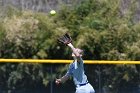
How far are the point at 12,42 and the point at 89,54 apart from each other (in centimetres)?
178

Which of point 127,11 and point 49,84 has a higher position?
point 127,11

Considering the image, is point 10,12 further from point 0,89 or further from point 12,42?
point 0,89

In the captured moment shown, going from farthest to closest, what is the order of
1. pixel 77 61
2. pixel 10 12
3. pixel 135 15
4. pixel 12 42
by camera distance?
pixel 135 15 → pixel 10 12 → pixel 12 42 → pixel 77 61

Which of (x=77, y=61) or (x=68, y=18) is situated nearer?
(x=77, y=61)

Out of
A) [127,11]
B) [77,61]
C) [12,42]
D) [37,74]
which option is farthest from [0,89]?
[127,11]

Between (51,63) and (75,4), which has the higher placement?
(75,4)

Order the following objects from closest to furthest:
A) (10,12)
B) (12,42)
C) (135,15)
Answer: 1. (12,42)
2. (10,12)
3. (135,15)

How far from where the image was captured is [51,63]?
38.9 feet

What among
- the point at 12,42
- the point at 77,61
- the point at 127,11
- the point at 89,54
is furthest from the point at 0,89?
the point at 127,11

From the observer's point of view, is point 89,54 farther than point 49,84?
Yes

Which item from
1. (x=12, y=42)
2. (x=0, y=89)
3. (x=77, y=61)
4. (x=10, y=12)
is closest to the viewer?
(x=77, y=61)

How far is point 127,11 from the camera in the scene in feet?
46.6

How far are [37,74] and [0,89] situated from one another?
83 centimetres

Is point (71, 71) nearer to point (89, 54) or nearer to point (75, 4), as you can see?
point (89, 54)
